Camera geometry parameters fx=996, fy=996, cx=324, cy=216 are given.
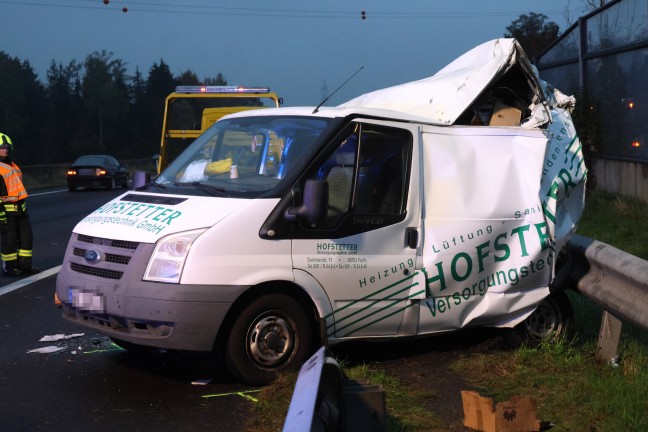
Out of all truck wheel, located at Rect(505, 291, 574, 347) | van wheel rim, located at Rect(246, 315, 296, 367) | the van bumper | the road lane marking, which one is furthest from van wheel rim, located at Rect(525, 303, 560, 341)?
the road lane marking

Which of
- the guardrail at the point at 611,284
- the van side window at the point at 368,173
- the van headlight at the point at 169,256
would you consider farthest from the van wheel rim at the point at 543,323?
the van headlight at the point at 169,256

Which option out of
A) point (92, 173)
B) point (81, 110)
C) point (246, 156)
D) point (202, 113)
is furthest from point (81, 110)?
point (246, 156)

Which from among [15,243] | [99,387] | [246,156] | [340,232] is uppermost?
[246,156]

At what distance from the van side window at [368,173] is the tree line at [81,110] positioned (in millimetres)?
109379

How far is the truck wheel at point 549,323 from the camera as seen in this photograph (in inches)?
293

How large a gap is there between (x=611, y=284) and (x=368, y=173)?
1764 mm

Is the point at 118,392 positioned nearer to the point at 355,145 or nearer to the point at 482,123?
the point at 355,145

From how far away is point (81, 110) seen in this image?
126562 millimetres

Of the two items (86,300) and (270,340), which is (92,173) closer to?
(86,300)

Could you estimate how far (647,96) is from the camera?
1578cm

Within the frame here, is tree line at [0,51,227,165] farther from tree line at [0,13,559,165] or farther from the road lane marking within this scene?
the road lane marking

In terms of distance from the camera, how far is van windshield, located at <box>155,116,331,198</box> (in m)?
6.69

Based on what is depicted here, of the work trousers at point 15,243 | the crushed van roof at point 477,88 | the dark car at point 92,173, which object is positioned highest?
the crushed van roof at point 477,88

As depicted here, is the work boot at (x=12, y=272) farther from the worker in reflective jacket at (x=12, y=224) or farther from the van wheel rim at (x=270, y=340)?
the van wheel rim at (x=270, y=340)
